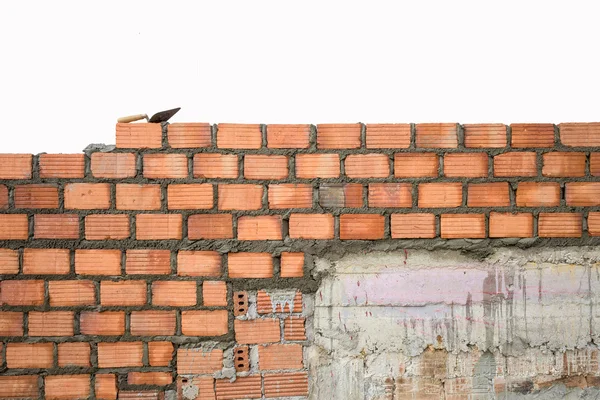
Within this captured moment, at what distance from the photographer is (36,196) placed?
217 centimetres

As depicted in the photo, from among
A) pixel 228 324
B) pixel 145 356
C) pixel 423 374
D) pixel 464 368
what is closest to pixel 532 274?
pixel 464 368

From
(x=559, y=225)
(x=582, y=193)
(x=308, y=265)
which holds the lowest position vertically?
(x=308, y=265)

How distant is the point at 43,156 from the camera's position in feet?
7.13

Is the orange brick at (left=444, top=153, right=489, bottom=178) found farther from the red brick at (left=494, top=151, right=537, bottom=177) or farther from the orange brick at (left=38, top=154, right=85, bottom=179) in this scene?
the orange brick at (left=38, top=154, right=85, bottom=179)

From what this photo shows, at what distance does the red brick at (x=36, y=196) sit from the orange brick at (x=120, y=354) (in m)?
0.65

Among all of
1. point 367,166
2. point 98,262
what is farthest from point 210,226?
point 367,166

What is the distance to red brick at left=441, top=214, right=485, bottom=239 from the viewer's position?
2217 millimetres

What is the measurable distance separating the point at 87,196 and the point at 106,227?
16cm

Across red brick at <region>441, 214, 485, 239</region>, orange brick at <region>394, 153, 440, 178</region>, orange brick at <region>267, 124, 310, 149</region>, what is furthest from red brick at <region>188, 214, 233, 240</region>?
red brick at <region>441, 214, 485, 239</region>

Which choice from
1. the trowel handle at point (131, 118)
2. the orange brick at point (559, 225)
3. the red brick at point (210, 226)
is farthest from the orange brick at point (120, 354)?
the orange brick at point (559, 225)

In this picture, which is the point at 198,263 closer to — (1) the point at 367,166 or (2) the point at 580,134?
(1) the point at 367,166

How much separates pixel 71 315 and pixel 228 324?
674 millimetres

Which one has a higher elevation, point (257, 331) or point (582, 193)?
point (582, 193)

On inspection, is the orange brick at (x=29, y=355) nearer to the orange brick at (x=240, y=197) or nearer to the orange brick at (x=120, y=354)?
the orange brick at (x=120, y=354)
